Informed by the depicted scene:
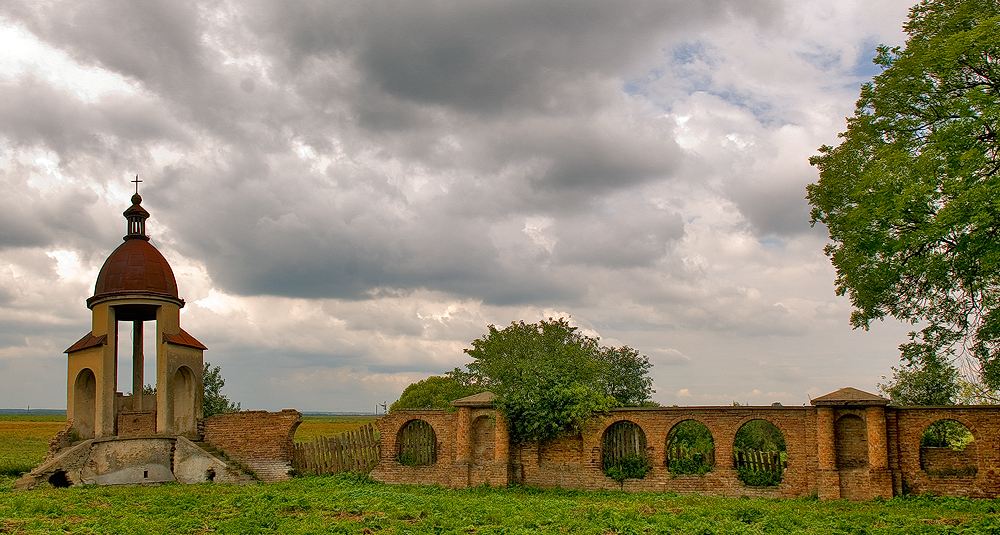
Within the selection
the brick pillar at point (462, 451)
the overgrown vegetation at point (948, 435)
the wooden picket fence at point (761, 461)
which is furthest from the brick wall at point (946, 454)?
the brick pillar at point (462, 451)

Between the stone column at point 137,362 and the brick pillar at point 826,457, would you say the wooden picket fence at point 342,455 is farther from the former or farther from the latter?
the brick pillar at point 826,457

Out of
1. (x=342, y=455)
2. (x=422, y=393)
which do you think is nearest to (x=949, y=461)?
(x=342, y=455)

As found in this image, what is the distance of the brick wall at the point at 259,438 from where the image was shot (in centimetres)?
2355

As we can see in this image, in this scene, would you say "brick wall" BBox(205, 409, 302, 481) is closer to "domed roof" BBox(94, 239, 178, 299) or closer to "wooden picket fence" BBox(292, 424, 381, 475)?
"wooden picket fence" BBox(292, 424, 381, 475)

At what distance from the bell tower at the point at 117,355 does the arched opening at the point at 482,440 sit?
992 centimetres

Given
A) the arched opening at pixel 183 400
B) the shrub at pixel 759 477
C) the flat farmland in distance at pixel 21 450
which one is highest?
the arched opening at pixel 183 400

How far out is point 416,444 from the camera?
2269 centimetres

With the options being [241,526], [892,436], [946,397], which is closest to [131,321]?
[241,526]

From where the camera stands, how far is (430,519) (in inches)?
581

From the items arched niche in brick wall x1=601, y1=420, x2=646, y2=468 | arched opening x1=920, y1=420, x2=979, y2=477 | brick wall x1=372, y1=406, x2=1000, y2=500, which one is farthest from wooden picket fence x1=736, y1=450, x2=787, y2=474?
arched opening x1=920, y1=420, x2=979, y2=477

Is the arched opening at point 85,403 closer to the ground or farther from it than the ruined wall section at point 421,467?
farther from it

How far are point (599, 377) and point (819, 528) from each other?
19000 millimetres

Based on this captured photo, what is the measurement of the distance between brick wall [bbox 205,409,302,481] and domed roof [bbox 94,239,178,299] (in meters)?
4.81

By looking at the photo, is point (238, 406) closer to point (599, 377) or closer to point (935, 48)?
point (599, 377)
